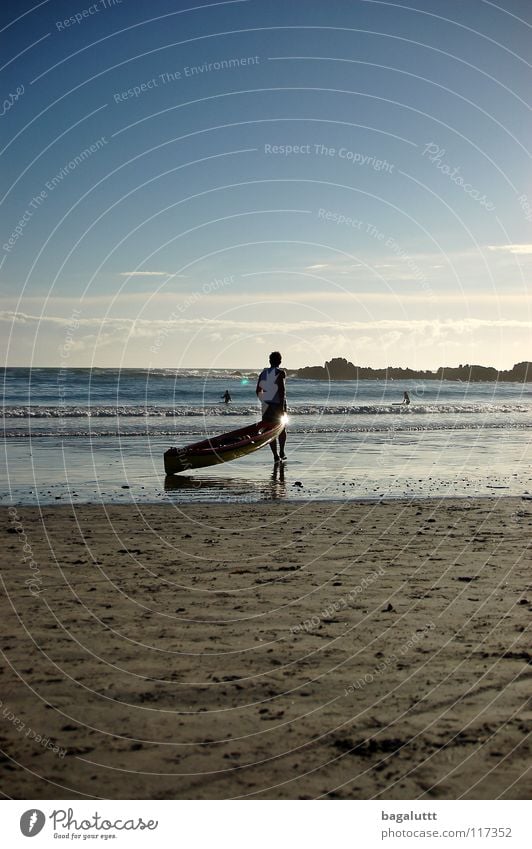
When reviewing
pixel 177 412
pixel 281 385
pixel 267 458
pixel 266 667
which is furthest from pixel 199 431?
pixel 266 667

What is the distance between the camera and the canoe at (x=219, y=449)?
643 inches

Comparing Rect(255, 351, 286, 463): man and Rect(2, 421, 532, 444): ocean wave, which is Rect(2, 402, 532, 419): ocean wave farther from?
Rect(255, 351, 286, 463): man

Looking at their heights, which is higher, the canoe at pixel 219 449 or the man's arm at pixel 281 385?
the man's arm at pixel 281 385

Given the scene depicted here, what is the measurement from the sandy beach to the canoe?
6.57 m

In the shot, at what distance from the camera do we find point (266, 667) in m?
5.38

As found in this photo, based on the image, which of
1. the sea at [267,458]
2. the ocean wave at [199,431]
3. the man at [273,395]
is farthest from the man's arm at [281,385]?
the ocean wave at [199,431]

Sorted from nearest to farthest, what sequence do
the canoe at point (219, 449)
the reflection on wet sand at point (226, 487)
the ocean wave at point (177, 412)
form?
the reflection on wet sand at point (226, 487) → the canoe at point (219, 449) → the ocean wave at point (177, 412)

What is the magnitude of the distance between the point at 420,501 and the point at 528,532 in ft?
9.22

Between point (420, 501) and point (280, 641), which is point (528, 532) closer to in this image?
point (420, 501)

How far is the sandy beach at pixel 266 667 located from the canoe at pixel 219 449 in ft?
21.5

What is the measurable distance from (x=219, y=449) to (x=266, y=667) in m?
12.3

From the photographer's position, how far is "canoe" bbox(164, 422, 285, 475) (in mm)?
16328

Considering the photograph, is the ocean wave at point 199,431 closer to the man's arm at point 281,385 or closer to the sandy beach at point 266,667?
the man's arm at point 281,385

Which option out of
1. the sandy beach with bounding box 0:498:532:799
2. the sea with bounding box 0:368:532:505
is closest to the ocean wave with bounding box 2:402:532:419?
the sea with bounding box 0:368:532:505
